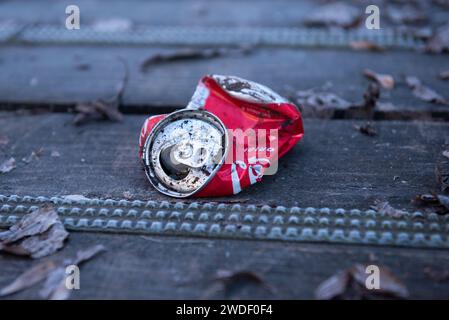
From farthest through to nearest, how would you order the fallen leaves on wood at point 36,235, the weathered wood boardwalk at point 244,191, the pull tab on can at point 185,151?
the pull tab on can at point 185,151 < the fallen leaves on wood at point 36,235 < the weathered wood boardwalk at point 244,191

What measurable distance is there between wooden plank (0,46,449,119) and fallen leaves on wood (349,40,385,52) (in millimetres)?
71

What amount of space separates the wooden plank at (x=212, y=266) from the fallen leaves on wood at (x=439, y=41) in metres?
1.97

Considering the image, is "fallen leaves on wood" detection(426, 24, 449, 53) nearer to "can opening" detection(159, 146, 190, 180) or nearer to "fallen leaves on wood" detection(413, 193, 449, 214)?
"fallen leaves on wood" detection(413, 193, 449, 214)

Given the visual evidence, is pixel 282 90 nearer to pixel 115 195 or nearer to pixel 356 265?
pixel 115 195

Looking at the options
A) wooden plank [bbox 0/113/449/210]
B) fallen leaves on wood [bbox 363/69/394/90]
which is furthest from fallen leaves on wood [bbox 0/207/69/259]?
fallen leaves on wood [bbox 363/69/394/90]

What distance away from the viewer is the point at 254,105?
7.28ft

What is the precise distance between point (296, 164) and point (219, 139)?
37 centimetres

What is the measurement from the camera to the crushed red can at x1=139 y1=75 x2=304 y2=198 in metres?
2.01

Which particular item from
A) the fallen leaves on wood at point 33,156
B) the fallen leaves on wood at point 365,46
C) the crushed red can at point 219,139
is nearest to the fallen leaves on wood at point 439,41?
the fallen leaves on wood at point 365,46

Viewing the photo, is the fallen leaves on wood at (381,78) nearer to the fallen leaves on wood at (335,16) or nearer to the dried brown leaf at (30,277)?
the fallen leaves on wood at (335,16)

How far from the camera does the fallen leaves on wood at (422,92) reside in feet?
8.91

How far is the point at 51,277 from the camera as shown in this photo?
1698 mm
